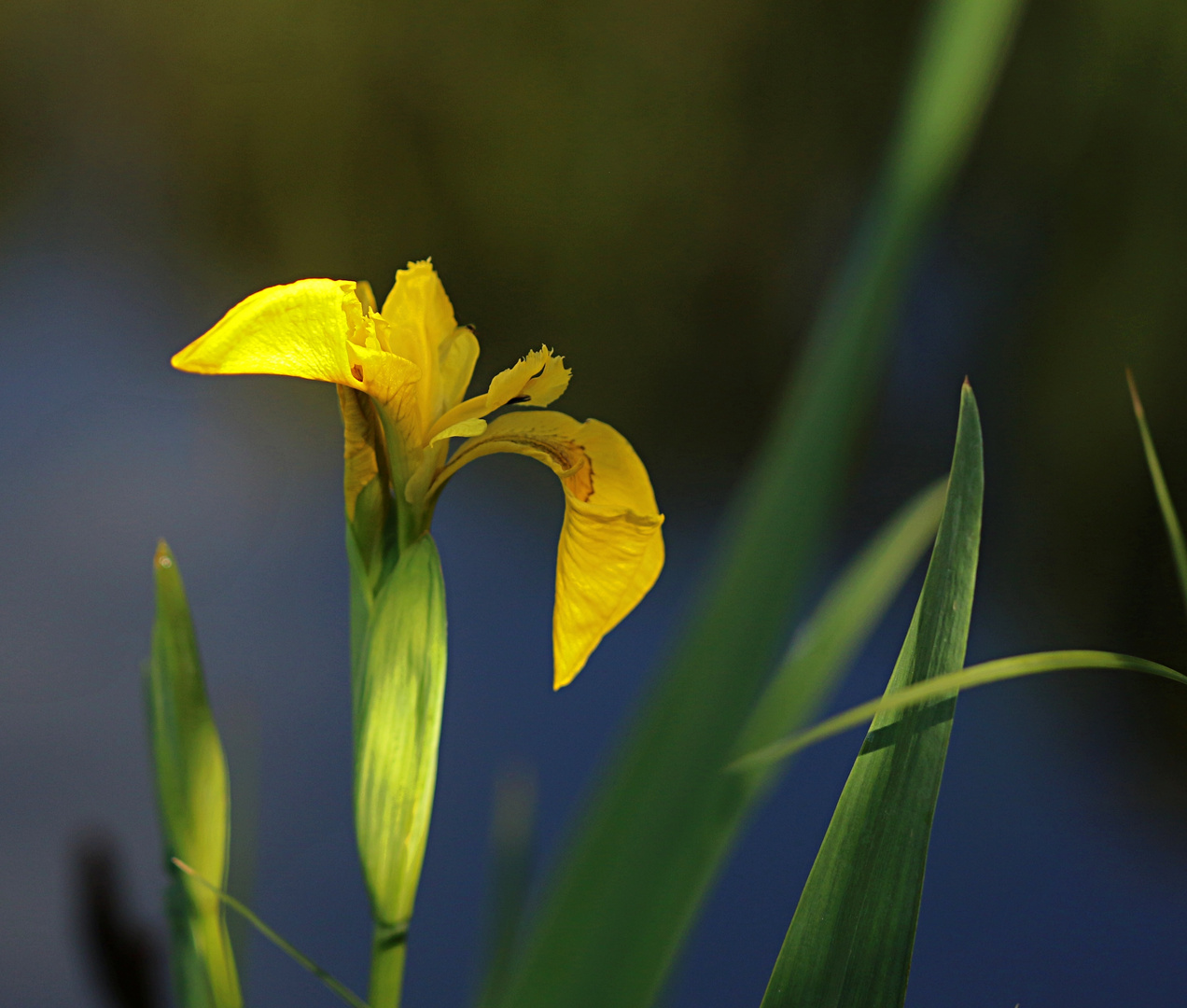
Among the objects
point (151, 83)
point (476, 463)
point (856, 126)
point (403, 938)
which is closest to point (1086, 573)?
point (856, 126)

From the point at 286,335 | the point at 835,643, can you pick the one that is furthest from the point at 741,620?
the point at 286,335

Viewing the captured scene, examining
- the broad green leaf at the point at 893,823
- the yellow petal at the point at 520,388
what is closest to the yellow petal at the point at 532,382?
the yellow petal at the point at 520,388

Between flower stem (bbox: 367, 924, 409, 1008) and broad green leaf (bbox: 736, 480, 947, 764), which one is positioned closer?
broad green leaf (bbox: 736, 480, 947, 764)

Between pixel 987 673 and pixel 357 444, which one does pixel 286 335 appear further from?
pixel 987 673

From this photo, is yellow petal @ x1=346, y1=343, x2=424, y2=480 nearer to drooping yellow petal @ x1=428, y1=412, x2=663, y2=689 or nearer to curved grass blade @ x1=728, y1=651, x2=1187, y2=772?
drooping yellow petal @ x1=428, y1=412, x2=663, y2=689

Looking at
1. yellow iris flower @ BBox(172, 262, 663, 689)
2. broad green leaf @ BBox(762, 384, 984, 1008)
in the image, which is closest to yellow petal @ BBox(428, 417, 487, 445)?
yellow iris flower @ BBox(172, 262, 663, 689)

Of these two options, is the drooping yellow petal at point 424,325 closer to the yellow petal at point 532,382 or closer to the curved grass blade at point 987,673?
the yellow petal at point 532,382
